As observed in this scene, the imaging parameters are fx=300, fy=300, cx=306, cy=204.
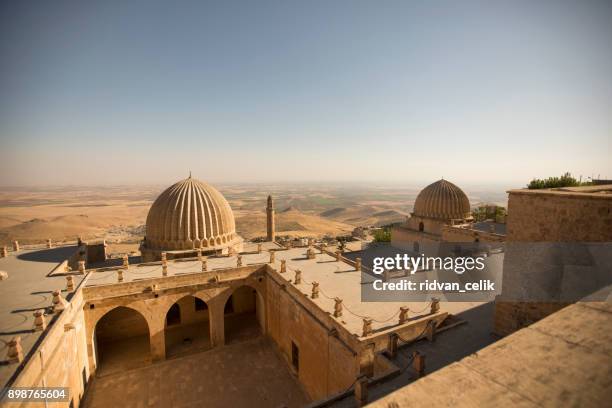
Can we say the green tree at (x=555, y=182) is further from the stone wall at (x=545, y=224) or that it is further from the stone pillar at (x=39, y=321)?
the stone pillar at (x=39, y=321)

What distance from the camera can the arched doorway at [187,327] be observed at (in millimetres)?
17375

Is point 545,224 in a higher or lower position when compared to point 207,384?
higher

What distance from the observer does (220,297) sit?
1712 cm

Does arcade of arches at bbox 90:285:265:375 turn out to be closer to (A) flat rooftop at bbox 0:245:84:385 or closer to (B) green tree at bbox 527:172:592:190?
(A) flat rooftop at bbox 0:245:84:385

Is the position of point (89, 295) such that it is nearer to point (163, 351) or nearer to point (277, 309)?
point (163, 351)

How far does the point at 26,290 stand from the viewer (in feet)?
45.0

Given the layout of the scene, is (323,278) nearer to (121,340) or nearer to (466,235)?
(466,235)

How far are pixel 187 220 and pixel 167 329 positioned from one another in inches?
269

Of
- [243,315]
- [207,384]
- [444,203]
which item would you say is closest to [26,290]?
[207,384]

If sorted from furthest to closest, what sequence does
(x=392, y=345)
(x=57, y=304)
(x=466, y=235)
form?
(x=466, y=235) → (x=57, y=304) → (x=392, y=345)

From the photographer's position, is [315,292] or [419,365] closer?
[419,365]

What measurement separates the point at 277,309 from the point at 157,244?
921cm

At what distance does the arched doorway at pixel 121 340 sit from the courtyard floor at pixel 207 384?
104cm

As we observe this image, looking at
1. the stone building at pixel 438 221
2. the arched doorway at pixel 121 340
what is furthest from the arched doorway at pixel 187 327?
the stone building at pixel 438 221
